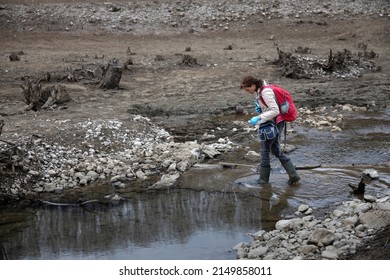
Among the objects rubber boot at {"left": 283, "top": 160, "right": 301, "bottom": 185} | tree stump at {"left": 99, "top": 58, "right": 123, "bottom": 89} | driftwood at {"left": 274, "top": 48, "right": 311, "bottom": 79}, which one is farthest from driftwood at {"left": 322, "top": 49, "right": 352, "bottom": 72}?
rubber boot at {"left": 283, "top": 160, "right": 301, "bottom": 185}

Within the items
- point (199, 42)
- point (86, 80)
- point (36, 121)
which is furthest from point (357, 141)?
point (199, 42)

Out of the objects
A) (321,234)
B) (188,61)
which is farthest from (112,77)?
(321,234)

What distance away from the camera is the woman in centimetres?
726

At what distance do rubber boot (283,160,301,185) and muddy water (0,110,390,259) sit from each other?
0.41 feet

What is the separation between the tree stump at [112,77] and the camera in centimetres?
1321

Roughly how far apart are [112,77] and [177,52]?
16.2 feet

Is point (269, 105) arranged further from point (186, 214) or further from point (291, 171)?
point (186, 214)

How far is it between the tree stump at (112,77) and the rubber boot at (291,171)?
249 inches

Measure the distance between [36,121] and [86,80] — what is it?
155 inches

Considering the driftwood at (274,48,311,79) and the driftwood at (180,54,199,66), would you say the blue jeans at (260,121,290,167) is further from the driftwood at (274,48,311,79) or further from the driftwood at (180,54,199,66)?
the driftwood at (180,54,199,66)

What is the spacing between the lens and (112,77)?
13.3m

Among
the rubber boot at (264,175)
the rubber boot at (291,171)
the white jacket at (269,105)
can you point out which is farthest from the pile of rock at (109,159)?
the white jacket at (269,105)

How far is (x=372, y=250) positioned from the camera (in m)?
5.55
